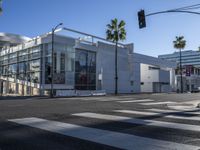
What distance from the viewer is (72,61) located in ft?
148

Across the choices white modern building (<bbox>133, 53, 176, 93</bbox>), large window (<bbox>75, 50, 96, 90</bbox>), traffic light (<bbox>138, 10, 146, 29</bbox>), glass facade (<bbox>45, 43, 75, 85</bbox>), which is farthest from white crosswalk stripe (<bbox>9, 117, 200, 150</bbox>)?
white modern building (<bbox>133, 53, 176, 93</bbox>)

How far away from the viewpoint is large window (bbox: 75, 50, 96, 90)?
151 feet

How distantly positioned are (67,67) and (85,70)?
4516 millimetres

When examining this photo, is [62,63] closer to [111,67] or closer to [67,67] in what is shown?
[67,67]

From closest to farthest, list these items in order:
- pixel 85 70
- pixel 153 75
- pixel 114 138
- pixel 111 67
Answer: pixel 114 138
pixel 85 70
pixel 111 67
pixel 153 75

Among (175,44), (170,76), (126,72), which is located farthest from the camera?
(170,76)

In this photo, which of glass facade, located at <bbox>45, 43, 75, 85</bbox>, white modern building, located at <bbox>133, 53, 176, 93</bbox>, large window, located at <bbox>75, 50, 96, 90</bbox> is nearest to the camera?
glass facade, located at <bbox>45, 43, 75, 85</bbox>

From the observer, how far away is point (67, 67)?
44188 millimetres

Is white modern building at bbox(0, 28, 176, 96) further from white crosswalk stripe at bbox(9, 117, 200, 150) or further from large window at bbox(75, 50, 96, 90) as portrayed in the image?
white crosswalk stripe at bbox(9, 117, 200, 150)

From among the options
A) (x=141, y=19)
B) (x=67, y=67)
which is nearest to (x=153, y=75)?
(x=67, y=67)

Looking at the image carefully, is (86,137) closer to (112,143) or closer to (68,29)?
(112,143)

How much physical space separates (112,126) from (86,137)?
6.54ft

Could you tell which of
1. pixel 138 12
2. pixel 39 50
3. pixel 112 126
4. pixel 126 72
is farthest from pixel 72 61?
pixel 112 126

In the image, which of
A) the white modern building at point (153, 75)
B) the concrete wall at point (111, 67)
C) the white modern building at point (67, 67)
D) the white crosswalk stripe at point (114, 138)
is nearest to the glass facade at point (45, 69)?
the white modern building at point (67, 67)
